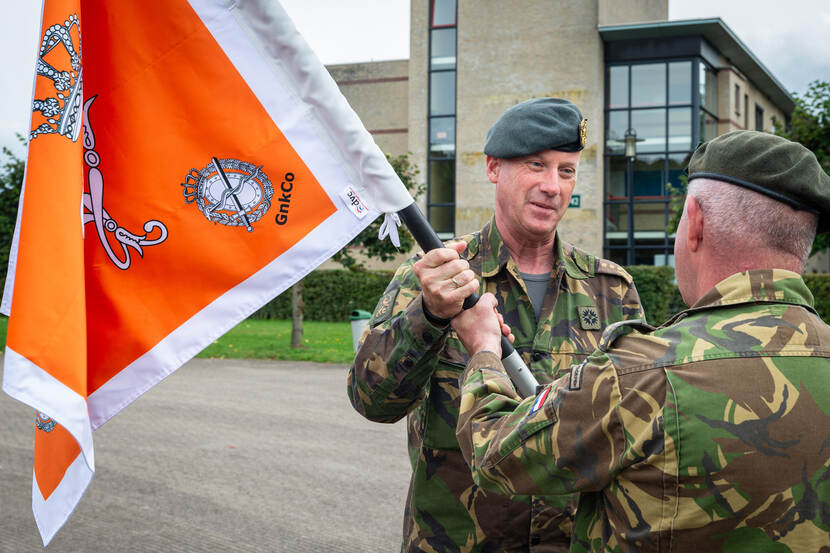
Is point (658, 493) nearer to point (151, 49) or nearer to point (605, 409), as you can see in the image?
point (605, 409)

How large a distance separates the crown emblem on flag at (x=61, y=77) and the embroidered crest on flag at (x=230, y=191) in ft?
1.17

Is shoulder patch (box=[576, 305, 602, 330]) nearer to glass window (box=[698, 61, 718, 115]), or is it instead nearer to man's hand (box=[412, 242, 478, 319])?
man's hand (box=[412, 242, 478, 319])

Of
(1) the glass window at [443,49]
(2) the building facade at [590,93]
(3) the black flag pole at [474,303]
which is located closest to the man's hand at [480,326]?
(3) the black flag pole at [474,303]

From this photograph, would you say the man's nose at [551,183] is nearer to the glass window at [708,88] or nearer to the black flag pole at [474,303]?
the black flag pole at [474,303]

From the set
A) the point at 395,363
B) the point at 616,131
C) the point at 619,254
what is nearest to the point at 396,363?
the point at 395,363

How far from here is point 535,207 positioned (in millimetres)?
2799

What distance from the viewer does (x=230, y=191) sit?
230cm

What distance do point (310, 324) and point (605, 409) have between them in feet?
83.1

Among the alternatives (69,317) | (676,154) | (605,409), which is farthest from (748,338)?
(676,154)

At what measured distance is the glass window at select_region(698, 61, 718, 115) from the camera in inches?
1216

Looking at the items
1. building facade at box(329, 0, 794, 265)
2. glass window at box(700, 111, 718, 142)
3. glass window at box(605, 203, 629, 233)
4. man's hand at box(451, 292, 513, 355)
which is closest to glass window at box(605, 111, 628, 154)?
building facade at box(329, 0, 794, 265)

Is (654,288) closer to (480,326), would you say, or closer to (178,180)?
(480,326)

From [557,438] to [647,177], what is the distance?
31473 mm

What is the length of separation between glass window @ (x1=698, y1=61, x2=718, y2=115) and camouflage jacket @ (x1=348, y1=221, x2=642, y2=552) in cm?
3052
